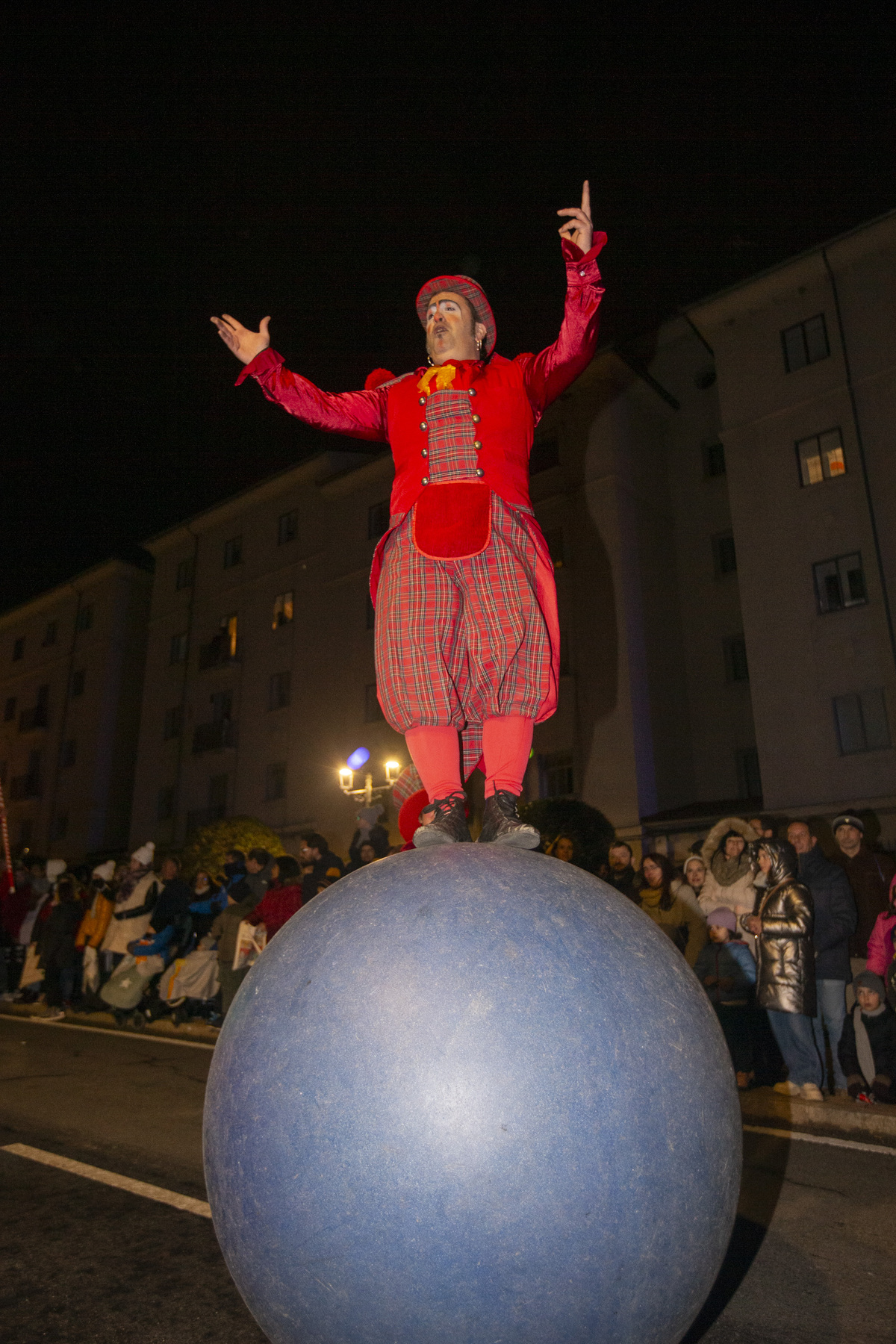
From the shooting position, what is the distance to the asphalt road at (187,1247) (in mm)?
2643

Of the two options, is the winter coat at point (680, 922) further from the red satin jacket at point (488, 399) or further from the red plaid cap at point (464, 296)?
the red plaid cap at point (464, 296)

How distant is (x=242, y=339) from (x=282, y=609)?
26419mm

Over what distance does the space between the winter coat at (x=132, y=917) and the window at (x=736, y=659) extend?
16075 mm

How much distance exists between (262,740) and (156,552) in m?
11.3

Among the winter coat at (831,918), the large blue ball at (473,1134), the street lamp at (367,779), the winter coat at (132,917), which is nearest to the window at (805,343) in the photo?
the street lamp at (367,779)

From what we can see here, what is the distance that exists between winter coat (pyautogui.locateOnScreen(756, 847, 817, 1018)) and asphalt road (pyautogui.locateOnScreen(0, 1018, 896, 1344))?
1.31 meters

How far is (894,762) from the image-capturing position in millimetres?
17531

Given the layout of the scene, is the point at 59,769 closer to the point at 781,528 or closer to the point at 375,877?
the point at 781,528

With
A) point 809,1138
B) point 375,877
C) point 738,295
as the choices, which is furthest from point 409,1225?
point 738,295

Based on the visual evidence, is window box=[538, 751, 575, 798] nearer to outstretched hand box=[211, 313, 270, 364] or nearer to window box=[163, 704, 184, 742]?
window box=[163, 704, 184, 742]

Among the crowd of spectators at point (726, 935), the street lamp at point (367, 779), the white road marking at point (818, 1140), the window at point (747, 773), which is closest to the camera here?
the white road marking at point (818, 1140)

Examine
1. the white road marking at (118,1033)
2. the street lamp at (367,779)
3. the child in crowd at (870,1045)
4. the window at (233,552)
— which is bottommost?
the white road marking at (118,1033)

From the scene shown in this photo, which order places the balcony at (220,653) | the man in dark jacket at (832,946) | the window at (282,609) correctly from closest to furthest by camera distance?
the man in dark jacket at (832,946) < the window at (282,609) < the balcony at (220,653)

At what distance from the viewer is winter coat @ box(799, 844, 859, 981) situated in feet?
21.3
